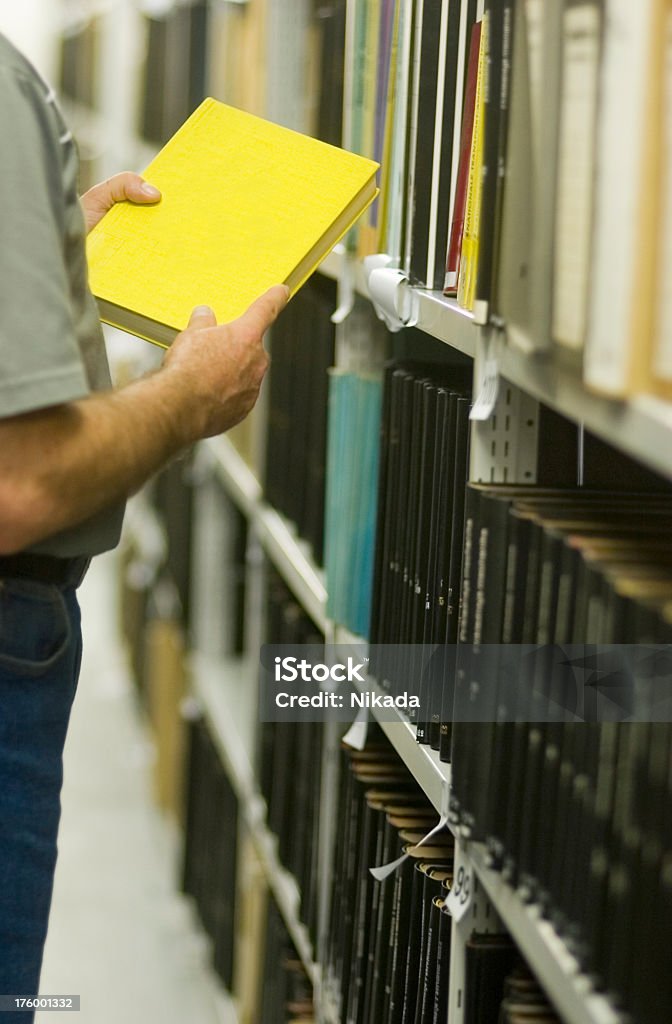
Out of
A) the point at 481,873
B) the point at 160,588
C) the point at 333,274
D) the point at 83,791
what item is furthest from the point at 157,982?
the point at 481,873

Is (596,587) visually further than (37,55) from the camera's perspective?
No

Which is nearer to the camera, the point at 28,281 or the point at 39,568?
the point at 28,281


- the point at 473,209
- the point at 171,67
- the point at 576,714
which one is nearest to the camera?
the point at 576,714

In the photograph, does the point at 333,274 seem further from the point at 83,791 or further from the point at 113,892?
the point at 83,791

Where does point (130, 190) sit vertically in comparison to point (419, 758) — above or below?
above

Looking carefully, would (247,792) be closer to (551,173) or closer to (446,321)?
(446,321)

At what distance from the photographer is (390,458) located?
141cm

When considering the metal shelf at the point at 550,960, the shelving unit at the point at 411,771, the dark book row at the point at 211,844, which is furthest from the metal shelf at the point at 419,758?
the dark book row at the point at 211,844

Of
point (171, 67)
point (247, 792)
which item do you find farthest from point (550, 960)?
point (171, 67)

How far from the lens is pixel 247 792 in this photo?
2217 mm

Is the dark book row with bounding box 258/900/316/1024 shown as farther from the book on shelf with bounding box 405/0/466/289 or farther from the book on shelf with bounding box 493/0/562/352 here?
the book on shelf with bounding box 493/0/562/352

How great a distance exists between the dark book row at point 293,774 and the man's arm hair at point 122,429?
2.16 ft

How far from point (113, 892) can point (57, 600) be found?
6.11ft

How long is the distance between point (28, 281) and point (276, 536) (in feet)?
3.52
